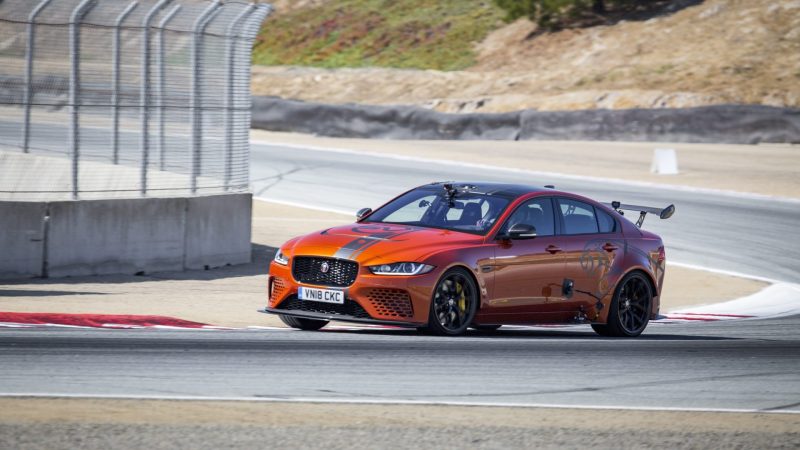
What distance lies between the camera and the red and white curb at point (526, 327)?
11797 millimetres

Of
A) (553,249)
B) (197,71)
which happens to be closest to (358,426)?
(553,249)

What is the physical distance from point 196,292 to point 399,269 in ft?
15.4

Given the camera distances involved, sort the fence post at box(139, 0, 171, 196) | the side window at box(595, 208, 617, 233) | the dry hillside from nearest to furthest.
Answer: the side window at box(595, 208, 617, 233)
the fence post at box(139, 0, 171, 196)
the dry hillside

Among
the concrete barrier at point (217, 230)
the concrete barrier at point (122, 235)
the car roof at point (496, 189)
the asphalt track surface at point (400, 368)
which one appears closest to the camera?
the asphalt track surface at point (400, 368)

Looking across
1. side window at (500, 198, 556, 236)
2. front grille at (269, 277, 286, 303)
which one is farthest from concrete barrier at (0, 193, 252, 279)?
side window at (500, 198, 556, 236)

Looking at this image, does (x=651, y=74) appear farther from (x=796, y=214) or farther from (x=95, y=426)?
(x=95, y=426)

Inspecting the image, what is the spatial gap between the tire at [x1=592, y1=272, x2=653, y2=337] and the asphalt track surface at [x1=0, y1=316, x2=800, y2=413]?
0.79 meters

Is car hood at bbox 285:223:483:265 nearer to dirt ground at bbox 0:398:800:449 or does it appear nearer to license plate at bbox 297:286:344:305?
license plate at bbox 297:286:344:305

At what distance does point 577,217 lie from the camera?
42.8 feet

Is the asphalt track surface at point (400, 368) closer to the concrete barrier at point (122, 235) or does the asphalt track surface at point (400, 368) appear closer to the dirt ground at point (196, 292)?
the dirt ground at point (196, 292)

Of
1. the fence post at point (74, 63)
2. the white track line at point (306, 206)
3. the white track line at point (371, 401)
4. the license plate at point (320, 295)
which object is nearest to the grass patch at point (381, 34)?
the white track line at point (306, 206)

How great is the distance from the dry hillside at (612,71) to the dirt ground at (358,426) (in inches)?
1364

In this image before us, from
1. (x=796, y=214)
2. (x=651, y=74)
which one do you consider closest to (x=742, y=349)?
(x=796, y=214)

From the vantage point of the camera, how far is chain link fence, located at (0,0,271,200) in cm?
1534
